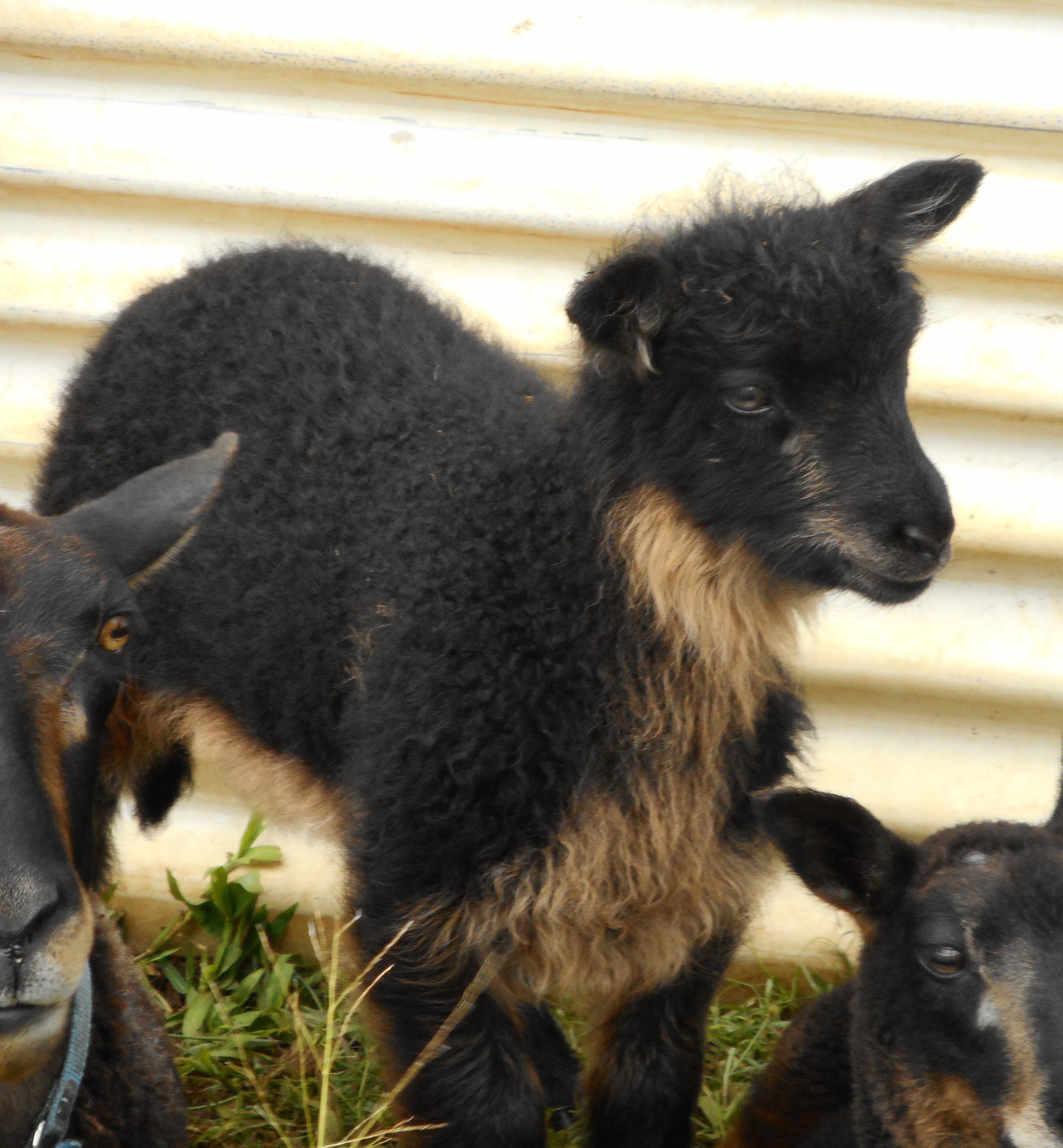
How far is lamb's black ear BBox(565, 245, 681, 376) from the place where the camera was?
3.12 meters

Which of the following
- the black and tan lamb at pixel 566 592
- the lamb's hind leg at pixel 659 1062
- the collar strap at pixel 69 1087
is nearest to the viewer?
the collar strap at pixel 69 1087

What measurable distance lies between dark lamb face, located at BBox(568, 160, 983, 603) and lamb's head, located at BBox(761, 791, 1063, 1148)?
0.65 meters

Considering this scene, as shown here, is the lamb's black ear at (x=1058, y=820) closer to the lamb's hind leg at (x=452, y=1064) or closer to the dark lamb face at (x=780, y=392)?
the dark lamb face at (x=780, y=392)

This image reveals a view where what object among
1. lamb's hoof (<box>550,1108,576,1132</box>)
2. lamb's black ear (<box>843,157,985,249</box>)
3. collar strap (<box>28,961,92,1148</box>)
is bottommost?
lamb's hoof (<box>550,1108,576,1132</box>)

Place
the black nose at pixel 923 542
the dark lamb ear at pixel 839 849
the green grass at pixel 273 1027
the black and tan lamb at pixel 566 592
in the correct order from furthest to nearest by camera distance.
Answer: the green grass at pixel 273 1027 → the dark lamb ear at pixel 839 849 → the black and tan lamb at pixel 566 592 → the black nose at pixel 923 542

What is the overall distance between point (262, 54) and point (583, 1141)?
3744 millimetres

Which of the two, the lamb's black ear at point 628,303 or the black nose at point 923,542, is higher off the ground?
the lamb's black ear at point 628,303

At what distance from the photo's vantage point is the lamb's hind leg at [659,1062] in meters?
3.93

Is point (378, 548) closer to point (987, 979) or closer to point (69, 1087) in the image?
point (69, 1087)

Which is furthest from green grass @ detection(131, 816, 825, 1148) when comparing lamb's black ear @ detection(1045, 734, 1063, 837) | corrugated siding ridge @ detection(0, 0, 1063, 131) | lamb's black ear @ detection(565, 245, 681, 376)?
corrugated siding ridge @ detection(0, 0, 1063, 131)

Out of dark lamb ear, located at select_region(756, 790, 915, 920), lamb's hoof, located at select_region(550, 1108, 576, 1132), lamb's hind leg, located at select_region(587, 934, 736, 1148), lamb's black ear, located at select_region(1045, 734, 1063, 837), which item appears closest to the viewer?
dark lamb ear, located at select_region(756, 790, 915, 920)

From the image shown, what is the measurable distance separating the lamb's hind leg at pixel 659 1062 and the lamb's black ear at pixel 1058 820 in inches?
38.5

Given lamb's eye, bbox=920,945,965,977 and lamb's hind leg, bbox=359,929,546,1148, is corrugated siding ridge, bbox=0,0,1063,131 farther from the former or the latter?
lamb's hind leg, bbox=359,929,546,1148

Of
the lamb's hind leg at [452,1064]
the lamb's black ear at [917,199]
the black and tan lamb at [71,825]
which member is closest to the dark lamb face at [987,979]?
the lamb's hind leg at [452,1064]
